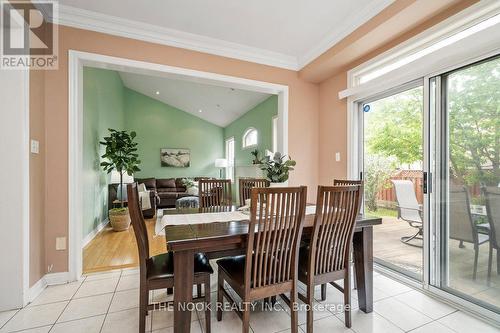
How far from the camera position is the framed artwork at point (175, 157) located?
7984mm

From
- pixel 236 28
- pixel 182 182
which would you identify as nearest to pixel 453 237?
pixel 236 28

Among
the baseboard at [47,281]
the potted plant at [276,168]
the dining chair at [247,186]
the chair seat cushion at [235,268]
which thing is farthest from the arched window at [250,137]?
the baseboard at [47,281]

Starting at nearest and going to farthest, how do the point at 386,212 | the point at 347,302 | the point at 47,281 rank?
1. the point at 347,302
2. the point at 47,281
3. the point at 386,212

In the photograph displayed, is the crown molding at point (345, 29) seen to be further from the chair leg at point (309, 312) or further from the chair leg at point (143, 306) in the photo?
the chair leg at point (143, 306)

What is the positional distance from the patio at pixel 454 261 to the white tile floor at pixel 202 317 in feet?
0.77

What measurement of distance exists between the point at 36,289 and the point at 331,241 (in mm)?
2669

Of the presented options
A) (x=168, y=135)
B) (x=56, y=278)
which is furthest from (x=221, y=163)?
(x=56, y=278)

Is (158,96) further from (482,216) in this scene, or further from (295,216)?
(482,216)

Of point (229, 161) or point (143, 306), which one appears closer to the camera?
point (143, 306)

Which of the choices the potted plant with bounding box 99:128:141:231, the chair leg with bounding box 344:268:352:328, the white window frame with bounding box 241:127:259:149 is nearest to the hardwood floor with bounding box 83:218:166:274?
the potted plant with bounding box 99:128:141:231

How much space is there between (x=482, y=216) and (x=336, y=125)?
6.20 feet

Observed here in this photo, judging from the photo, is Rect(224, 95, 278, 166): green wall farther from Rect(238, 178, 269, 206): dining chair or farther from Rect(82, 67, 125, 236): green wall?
Rect(82, 67, 125, 236): green wall

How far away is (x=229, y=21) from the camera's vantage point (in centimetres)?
263

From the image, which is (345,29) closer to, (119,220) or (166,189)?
(119,220)
